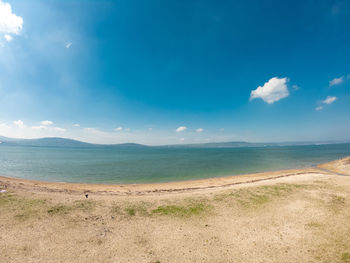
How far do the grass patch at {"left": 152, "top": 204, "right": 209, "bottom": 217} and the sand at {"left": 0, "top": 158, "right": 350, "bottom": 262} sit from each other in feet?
0.28

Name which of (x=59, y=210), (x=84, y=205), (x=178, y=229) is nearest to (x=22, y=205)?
(x=59, y=210)

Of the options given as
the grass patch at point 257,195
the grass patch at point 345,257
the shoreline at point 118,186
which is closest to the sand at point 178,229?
the grass patch at point 345,257

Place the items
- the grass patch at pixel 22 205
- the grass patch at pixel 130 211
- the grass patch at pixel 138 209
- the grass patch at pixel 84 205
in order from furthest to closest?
the grass patch at pixel 84 205
the grass patch at pixel 138 209
the grass patch at pixel 130 211
the grass patch at pixel 22 205

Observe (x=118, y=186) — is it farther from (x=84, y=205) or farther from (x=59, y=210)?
(x=59, y=210)

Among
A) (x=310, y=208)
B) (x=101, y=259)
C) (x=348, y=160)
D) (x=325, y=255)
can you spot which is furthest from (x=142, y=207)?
(x=348, y=160)

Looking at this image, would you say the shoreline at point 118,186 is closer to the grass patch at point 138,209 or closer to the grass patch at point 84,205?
the grass patch at point 84,205

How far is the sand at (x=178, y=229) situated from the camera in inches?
295

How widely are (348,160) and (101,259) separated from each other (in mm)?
65330

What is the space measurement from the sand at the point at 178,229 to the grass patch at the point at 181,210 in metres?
0.09

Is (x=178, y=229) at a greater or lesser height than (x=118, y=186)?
greater

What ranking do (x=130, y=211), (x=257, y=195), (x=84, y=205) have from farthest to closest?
(x=257, y=195), (x=84, y=205), (x=130, y=211)

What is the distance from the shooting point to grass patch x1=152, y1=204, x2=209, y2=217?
12.2 m

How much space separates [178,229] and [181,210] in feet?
9.27

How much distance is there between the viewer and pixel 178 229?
9891 mm
